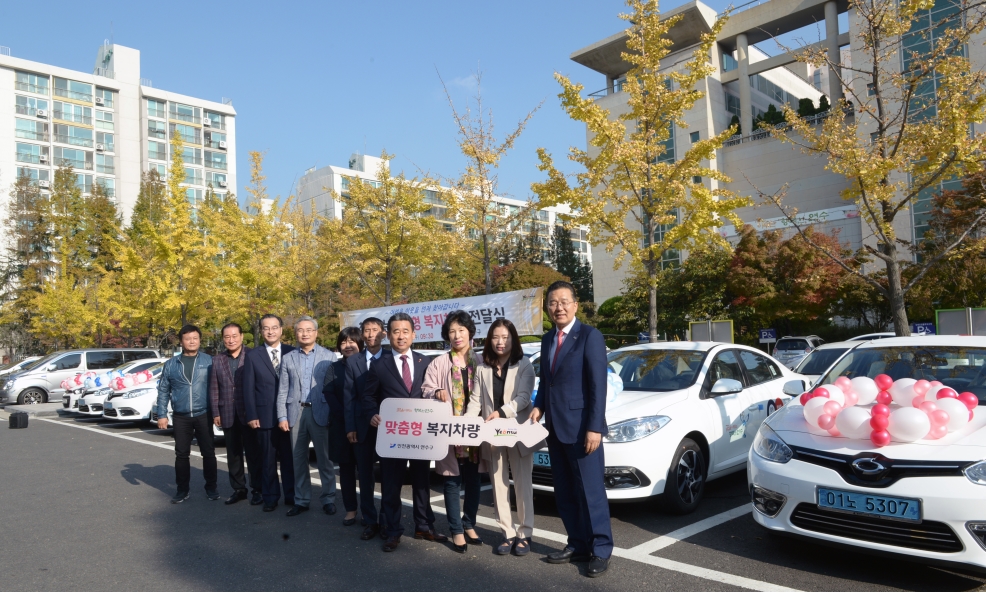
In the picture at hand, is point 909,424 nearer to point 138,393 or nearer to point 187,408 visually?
point 187,408

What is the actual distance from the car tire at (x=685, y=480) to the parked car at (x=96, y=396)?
1294cm

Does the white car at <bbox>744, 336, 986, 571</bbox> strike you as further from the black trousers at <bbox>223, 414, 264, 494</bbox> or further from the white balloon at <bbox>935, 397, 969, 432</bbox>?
the black trousers at <bbox>223, 414, 264, 494</bbox>

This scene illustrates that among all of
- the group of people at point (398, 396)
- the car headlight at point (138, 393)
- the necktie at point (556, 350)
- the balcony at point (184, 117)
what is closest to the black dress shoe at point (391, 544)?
the group of people at point (398, 396)

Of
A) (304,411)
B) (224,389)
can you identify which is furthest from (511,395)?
(224,389)

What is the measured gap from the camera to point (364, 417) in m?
5.54

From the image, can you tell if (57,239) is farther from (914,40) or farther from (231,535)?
(914,40)

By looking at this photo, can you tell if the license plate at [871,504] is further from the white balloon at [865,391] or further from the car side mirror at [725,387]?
the car side mirror at [725,387]

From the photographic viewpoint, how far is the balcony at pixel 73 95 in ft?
198

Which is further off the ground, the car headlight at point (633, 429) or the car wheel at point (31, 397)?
the car headlight at point (633, 429)

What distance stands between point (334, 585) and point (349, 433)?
1.47 meters

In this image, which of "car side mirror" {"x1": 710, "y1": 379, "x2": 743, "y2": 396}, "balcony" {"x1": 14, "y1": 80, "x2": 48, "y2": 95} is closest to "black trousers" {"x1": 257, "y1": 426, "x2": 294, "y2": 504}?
"car side mirror" {"x1": 710, "y1": 379, "x2": 743, "y2": 396}

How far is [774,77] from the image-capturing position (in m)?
50.2

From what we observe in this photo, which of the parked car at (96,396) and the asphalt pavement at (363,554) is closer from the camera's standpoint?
the asphalt pavement at (363,554)

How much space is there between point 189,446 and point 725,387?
213 inches
